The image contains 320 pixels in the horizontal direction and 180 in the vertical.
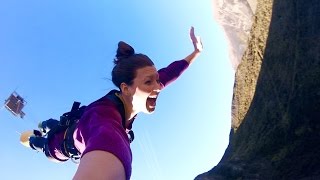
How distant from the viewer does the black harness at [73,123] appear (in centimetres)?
326

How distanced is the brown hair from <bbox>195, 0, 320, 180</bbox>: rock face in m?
1.84

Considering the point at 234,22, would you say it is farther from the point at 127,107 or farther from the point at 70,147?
the point at 127,107

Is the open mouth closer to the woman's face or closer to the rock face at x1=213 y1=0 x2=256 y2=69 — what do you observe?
the woman's face

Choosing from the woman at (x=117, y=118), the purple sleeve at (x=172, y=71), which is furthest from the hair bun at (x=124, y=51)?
the purple sleeve at (x=172, y=71)

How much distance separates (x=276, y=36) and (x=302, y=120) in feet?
4.93

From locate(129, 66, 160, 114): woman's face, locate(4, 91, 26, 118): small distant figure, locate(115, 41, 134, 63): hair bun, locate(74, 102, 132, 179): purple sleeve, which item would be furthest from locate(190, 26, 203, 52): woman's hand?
locate(4, 91, 26, 118): small distant figure

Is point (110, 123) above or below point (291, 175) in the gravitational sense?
above

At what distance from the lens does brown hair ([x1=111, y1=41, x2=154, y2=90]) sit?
3.70 m

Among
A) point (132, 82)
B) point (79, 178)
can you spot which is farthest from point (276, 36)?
point (79, 178)

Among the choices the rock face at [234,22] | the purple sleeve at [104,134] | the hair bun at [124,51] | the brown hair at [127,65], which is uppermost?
the rock face at [234,22]

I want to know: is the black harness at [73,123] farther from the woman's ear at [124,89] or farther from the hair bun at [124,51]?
the hair bun at [124,51]

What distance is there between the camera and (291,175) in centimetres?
409

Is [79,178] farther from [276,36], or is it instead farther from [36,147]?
[36,147]

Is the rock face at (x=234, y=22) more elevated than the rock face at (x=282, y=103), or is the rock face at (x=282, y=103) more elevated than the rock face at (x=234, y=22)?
the rock face at (x=234, y=22)
